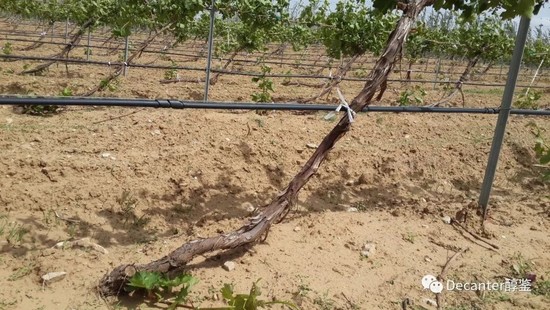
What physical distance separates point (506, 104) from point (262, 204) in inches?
75.9

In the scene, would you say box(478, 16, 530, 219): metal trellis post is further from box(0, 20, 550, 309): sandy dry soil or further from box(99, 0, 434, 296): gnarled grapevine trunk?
box(99, 0, 434, 296): gnarled grapevine trunk

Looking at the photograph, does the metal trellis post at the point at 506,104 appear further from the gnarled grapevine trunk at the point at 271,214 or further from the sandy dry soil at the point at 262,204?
the gnarled grapevine trunk at the point at 271,214

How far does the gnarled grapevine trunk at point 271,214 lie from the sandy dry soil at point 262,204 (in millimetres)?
111

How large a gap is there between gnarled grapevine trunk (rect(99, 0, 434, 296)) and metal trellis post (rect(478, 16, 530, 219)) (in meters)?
0.84

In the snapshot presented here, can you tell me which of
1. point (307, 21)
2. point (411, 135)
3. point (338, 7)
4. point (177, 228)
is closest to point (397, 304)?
point (177, 228)

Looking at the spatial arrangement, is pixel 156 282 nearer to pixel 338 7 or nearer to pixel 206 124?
pixel 206 124

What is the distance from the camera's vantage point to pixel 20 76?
840cm

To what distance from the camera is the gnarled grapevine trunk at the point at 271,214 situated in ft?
6.79

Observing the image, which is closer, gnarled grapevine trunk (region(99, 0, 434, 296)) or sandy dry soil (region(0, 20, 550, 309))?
gnarled grapevine trunk (region(99, 0, 434, 296))

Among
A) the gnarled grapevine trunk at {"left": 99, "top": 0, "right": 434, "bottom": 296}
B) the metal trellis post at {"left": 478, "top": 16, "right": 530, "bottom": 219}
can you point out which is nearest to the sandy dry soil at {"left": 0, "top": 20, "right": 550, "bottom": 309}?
the gnarled grapevine trunk at {"left": 99, "top": 0, "right": 434, "bottom": 296}

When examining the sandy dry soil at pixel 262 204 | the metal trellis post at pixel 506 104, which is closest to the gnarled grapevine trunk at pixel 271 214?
the sandy dry soil at pixel 262 204

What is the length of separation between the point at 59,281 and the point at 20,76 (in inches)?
298

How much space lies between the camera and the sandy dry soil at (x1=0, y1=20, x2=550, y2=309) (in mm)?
2295

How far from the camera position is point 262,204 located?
325cm
